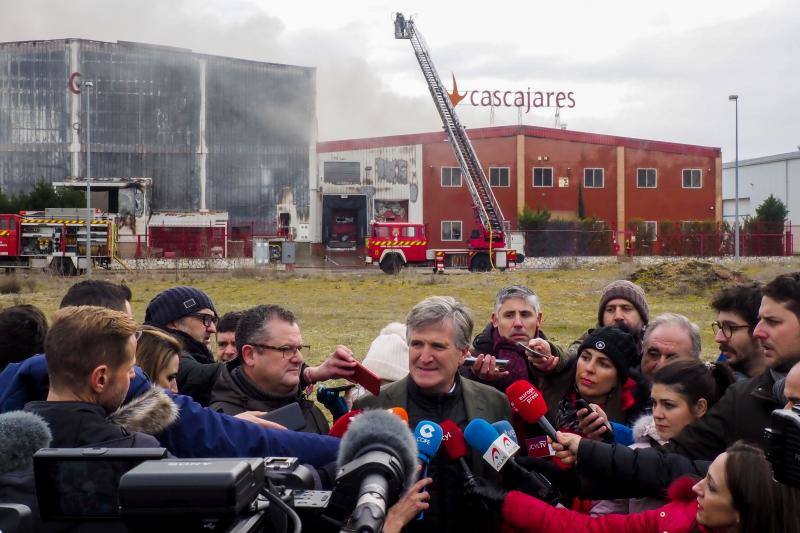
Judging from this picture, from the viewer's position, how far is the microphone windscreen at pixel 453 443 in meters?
3.50

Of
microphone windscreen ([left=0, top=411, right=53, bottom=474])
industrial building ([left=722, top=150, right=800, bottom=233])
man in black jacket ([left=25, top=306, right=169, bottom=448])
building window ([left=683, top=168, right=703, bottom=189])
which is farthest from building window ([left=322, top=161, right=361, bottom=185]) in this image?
microphone windscreen ([left=0, top=411, right=53, bottom=474])

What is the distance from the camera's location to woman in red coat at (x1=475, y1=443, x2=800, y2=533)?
2.60m

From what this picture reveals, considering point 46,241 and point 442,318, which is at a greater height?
point 46,241

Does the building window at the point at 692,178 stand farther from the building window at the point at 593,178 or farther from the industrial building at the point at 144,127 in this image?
the industrial building at the point at 144,127

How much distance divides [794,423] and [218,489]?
1.21 meters

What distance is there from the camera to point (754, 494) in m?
2.64

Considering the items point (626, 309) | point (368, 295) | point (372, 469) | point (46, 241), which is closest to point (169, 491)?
point (372, 469)

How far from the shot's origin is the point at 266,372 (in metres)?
4.07

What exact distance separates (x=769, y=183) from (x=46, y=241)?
56.8 meters

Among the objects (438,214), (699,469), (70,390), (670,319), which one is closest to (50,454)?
(70,390)

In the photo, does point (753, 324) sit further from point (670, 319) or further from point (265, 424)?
point (265, 424)

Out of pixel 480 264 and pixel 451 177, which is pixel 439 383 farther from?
pixel 451 177

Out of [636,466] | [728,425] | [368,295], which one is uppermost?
[728,425]

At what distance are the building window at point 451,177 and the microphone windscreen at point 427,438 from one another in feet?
148
